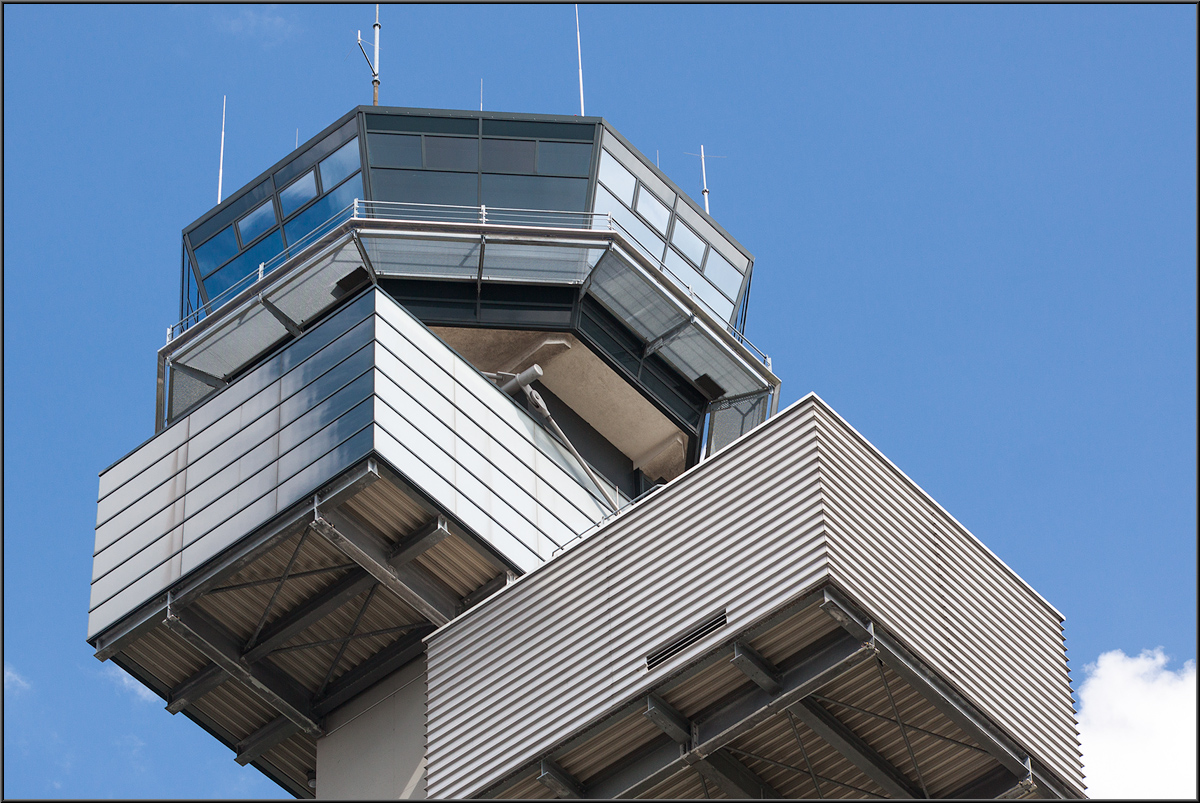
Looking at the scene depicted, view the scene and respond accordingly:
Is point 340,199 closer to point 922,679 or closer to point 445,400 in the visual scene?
point 445,400

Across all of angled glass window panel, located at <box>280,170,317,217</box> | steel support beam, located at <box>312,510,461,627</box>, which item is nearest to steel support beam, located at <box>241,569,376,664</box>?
steel support beam, located at <box>312,510,461,627</box>

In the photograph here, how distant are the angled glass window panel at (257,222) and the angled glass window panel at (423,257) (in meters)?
4.27

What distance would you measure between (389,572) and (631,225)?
1328 centimetres

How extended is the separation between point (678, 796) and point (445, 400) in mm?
10272

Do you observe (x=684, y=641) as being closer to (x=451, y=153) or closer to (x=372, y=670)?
(x=372, y=670)

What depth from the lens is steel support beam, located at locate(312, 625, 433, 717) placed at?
35.9m

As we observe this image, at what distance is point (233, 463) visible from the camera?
35594mm

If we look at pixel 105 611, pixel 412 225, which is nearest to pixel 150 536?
pixel 105 611

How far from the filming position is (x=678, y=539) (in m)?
29.2

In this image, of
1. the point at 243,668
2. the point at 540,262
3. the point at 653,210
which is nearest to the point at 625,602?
the point at 243,668

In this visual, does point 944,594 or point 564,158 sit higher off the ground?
point 564,158

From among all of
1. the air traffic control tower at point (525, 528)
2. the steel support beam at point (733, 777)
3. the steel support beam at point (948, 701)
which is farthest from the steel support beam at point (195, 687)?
the steel support beam at point (948, 701)

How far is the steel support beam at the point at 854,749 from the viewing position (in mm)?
28453

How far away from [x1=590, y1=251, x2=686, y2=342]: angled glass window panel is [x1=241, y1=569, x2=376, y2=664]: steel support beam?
10182 mm
